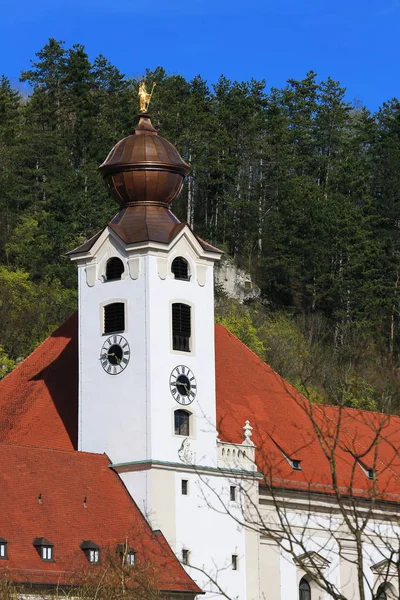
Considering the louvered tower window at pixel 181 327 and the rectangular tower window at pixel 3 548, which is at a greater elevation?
the louvered tower window at pixel 181 327

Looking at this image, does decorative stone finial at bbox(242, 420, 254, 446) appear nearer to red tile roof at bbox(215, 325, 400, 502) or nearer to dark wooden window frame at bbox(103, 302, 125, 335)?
red tile roof at bbox(215, 325, 400, 502)

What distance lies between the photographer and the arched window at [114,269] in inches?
1838

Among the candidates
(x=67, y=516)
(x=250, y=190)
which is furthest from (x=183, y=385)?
(x=250, y=190)

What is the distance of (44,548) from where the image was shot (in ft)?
135

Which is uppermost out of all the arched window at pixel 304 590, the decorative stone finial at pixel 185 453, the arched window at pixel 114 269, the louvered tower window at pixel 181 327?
the arched window at pixel 114 269

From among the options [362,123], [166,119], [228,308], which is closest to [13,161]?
[166,119]

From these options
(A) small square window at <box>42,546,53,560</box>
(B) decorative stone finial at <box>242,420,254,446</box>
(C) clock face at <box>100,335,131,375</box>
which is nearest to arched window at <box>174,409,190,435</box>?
(B) decorative stone finial at <box>242,420,254,446</box>

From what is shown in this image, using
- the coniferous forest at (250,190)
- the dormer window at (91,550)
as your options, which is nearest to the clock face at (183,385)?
the dormer window at (91,550)

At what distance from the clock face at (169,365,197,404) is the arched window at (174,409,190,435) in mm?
291

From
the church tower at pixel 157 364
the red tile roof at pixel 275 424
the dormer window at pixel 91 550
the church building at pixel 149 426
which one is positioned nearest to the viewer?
the dormer window at pixel 91 550

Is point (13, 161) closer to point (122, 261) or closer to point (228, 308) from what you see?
point (228, 308)

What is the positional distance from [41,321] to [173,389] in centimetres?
2573

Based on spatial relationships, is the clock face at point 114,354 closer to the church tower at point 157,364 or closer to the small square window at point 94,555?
the church tower at point 157,364

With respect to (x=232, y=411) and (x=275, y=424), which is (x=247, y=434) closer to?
(x=232, y=411)
